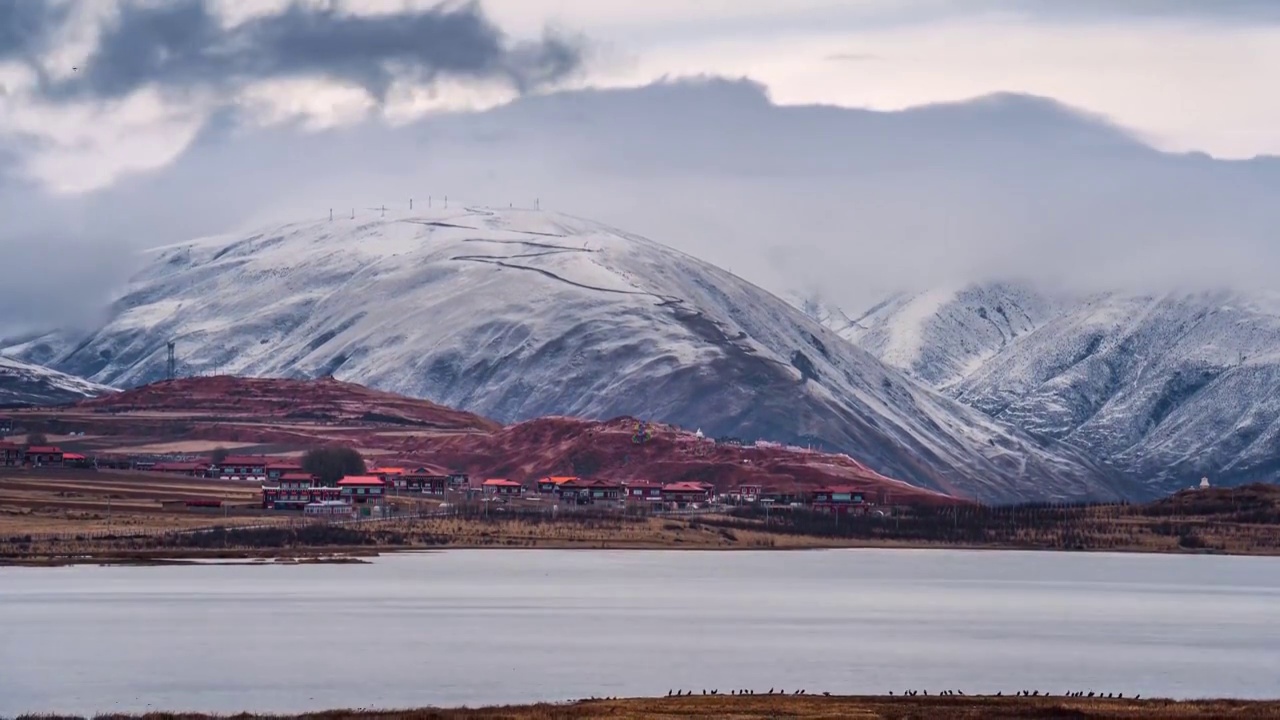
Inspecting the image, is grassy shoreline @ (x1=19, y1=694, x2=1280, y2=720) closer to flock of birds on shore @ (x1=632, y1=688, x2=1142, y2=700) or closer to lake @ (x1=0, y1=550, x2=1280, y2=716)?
flock of birds on shore @ (x1=632, y1=688, x2=1142, y2=700)

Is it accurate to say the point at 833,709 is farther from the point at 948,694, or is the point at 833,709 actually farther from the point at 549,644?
the point at 549,644

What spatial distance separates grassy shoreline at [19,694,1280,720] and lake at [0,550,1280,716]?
5.51 metres

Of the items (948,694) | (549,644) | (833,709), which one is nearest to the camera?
(833,709)

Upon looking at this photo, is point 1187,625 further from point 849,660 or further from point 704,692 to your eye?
point 704,692

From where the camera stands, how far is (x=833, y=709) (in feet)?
325

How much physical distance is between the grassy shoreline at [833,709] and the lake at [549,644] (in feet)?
18.1

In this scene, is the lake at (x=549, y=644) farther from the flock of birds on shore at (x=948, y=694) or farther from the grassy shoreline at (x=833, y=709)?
the grassy shoreline at (x=833, y=709)

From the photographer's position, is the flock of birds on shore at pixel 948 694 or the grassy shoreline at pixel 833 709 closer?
the grassy shoreline at pixel 833 709

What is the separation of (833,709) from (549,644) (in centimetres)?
4243

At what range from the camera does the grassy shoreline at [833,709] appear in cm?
9581

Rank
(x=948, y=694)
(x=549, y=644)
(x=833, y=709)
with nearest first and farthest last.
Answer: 1. (x=833, y=709)
2. (x=948, y=694)
3. (x=549, y=644)

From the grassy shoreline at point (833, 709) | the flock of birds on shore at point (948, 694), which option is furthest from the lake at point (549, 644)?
the grassy shoreline at point (833, 709)

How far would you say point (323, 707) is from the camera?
102m

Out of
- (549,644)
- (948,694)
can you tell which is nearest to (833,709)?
(948,694)
